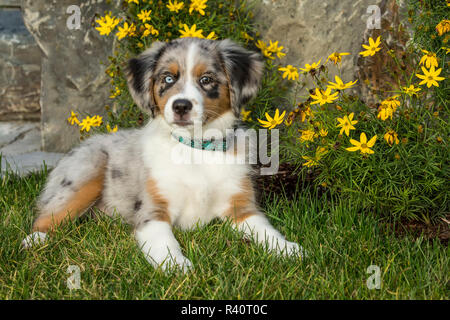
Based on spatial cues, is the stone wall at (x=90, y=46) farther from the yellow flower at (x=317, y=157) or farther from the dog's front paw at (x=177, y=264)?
the dog's front paw at (x=177, y=264)

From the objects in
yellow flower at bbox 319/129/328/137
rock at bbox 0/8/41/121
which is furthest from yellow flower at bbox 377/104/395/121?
rock at bbox 0/8/41/121

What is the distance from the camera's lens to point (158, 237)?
9.84ft

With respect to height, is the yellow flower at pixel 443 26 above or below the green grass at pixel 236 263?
above

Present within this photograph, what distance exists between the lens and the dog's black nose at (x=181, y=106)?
3.02 m

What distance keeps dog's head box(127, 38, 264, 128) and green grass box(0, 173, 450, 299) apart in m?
0.73

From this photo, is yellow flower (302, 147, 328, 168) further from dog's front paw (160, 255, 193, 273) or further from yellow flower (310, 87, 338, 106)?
dog's front paw (160, 255, 193, 273)

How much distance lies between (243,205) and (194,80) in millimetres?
853

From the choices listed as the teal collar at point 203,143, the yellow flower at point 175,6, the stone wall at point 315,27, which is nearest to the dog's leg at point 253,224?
the teal collar at point 203,143

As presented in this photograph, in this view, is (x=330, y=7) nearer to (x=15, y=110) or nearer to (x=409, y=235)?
(x=409, y=235)

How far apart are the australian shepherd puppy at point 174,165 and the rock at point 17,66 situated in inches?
89.1

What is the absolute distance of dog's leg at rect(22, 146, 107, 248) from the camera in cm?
341

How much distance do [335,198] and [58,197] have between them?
1.86 meters

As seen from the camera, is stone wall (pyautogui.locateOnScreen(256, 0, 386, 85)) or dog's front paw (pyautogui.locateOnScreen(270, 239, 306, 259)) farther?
stone wall (pyautogui.locateOnScreen(256, 0, 386, 85))
